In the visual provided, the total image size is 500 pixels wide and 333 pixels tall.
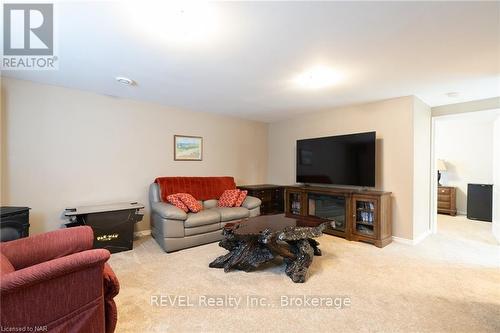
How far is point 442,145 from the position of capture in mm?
5809

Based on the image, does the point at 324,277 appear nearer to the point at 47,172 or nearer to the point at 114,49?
the point at 114,49

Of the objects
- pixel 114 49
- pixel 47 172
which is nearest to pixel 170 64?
pixel 114 49

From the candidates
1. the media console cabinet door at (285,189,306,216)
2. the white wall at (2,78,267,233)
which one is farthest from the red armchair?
the media console cabinet door at (285,189,306,216)

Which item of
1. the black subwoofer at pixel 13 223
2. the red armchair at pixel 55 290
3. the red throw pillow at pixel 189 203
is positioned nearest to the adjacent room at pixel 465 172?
the red throw pillow at pixel 189 203

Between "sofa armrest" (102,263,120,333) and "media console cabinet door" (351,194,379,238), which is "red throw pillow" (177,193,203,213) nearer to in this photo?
"sofa armrest" (102,263,120,333)

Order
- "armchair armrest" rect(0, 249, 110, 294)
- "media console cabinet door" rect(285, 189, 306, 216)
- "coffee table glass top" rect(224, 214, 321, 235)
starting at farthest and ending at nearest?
"media console cabinet door" rect(285, 189, 306, 216) < "coffee table glass top" rect(224, 214, 321, 235) < "armchair armrest" rect(0, 249, 110, 294)

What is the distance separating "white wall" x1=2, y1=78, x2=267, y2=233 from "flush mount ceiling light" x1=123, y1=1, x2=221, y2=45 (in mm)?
2088

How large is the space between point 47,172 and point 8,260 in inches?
82.7

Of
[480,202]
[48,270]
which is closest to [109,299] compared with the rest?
[48,270]

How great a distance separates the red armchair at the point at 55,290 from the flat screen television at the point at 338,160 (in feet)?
11.6

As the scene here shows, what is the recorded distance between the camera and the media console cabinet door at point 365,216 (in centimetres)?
338

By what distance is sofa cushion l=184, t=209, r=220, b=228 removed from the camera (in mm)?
3209

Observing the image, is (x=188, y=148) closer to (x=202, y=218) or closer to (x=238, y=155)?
(x=238, y=155)

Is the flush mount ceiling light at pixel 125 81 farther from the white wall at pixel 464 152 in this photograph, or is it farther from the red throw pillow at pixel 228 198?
the white wall at pixel 464 152
